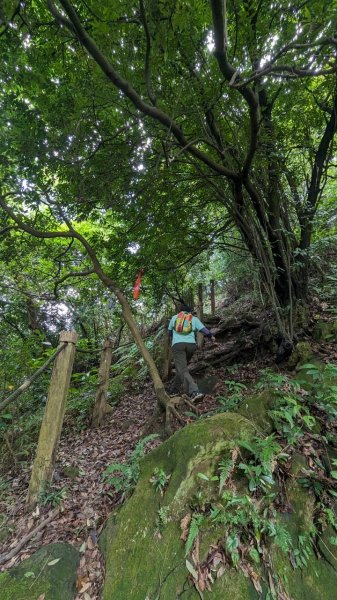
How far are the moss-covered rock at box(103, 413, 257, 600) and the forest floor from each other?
22 centimetres

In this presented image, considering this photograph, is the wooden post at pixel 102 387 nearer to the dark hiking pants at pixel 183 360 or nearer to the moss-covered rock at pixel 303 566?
the dark hiking pants at pixel 183 360

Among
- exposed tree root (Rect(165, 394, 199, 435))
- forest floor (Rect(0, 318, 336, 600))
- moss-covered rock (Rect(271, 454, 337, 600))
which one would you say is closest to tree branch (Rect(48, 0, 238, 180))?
exposed tree root (Rect(165, 394, 199, 435))

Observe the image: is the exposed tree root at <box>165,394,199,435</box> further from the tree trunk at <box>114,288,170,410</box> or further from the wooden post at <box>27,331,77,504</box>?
the wooden post at <box>27,331,77,504</box>

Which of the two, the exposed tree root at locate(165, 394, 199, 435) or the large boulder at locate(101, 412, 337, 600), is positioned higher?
the exposed tree root at locate(165, 394, 199, 435)

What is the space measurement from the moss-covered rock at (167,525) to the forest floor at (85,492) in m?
0.22

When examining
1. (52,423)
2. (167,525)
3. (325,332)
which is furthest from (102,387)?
(325,332)

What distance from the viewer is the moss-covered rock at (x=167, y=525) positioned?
2.44 metres

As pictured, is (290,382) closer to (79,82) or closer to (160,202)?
(160,202)

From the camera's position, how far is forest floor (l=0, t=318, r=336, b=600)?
118 inches

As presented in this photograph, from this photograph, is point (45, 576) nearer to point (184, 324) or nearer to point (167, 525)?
point (167, 525)

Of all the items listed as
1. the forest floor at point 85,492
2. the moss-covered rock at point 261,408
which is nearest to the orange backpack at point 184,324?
the forest floor at point 85,492

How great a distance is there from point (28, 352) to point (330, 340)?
553 cm

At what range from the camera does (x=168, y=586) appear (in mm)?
2443

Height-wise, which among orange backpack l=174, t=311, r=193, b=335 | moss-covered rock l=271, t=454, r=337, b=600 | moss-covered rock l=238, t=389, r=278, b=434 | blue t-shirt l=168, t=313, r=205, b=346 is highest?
orange backpack l=174, t=311, r=193, b=335
